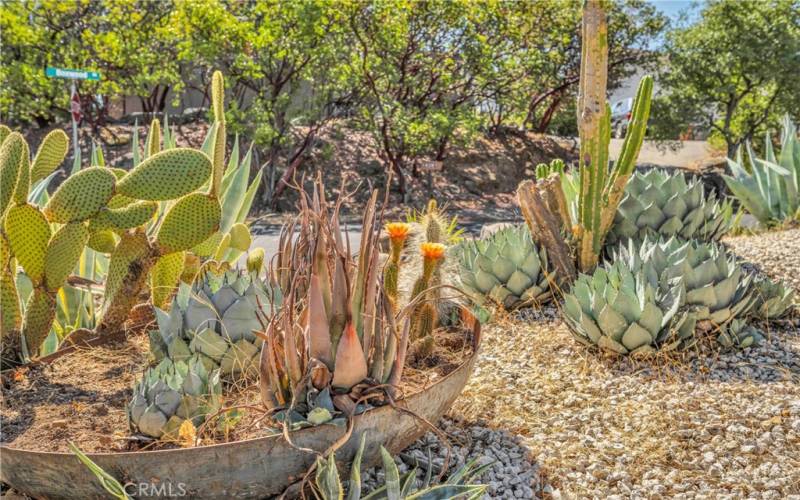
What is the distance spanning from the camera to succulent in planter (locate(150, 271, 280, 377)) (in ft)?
6.91

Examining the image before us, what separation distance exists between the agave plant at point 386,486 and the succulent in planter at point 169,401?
0.40m

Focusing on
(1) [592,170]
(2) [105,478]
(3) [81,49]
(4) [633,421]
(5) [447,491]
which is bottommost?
(4) [633,421]

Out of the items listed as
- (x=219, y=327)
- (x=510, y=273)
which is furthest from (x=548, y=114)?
(x=219, y=327)

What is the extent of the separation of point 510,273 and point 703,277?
3.54 ft

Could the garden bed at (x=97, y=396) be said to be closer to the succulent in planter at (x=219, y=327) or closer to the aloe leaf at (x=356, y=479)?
the succulent in planter at (x=219, y=327)

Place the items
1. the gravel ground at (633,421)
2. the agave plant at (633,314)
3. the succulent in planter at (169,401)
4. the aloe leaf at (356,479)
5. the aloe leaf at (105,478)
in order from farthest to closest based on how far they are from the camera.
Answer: the agave plant at (633,314)
the gravel ground at (633,421)
the succulent in planter at (169,401)
the aloe leaf at (356,479)
the aloe leaf at (105,478)

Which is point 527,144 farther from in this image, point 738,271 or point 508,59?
point 738,271

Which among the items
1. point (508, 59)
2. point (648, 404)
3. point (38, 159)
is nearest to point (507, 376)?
point (648, 404)

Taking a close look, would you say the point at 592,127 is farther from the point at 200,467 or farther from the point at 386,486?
the point at 200,467

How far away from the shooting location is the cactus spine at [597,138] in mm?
3686

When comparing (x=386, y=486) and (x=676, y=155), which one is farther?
(x=676, y=155)

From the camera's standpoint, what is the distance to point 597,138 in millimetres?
3748

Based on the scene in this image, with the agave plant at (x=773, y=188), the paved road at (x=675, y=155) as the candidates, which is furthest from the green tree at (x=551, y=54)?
the agave plant at (x=773, y=188)

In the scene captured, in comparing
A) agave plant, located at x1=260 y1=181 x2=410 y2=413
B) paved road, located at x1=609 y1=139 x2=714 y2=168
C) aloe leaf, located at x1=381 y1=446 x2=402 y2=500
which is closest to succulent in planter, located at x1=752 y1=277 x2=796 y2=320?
agave plant, located at x1=260 y1=181 x2=410 y2=413
